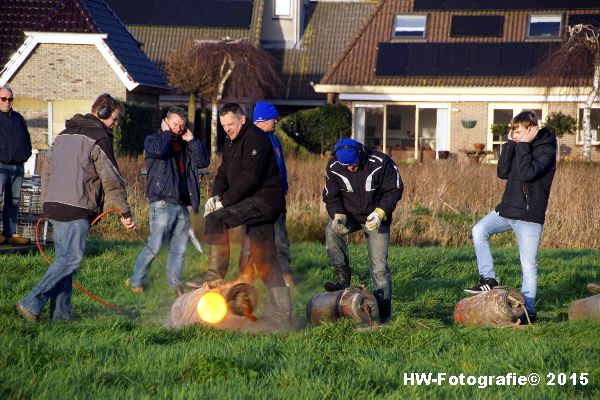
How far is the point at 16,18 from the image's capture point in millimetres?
35500

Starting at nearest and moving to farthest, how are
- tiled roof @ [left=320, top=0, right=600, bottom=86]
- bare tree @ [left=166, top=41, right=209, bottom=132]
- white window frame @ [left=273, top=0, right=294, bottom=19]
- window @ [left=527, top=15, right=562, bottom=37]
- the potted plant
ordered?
the potted plant, tiled roof @ [left=320, top=0, right=600, bottom=86], window @ [left=527, top=15, right=562, bottom=37], bare tree @ [left=166, top=41, right=209, bottom=132], white window frame @ [left=273, top=0, right=294, bottom=19]

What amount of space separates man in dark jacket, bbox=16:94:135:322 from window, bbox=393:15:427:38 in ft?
105

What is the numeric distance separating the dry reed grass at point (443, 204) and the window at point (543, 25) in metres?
17.2

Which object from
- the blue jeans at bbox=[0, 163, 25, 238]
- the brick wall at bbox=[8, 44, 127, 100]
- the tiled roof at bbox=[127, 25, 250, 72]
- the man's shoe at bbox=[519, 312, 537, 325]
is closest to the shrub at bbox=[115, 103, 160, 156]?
the brick wall at bbox=[8, 44, 127, 100]

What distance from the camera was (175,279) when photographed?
1076 cm

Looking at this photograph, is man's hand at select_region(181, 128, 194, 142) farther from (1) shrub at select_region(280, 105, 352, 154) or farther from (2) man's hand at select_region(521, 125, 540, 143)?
(1) shrub at select_region(280, 105, 352, 154)

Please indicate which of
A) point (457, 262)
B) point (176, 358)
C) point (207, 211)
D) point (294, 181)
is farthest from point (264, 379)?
point (294, 181)

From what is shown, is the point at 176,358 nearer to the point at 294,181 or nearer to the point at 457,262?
the point at 457,262

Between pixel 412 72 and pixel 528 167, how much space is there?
95.3ft

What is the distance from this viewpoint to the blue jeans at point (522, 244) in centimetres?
984

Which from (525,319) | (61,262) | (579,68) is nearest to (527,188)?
(525,319)

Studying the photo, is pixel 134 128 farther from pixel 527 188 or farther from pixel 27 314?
pixel 27 314

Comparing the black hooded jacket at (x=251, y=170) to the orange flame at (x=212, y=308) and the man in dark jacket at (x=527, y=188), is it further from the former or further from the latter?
the man in dark jacket at (x=527, y=188)

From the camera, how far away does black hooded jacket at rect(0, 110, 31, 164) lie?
12734 millimetres
